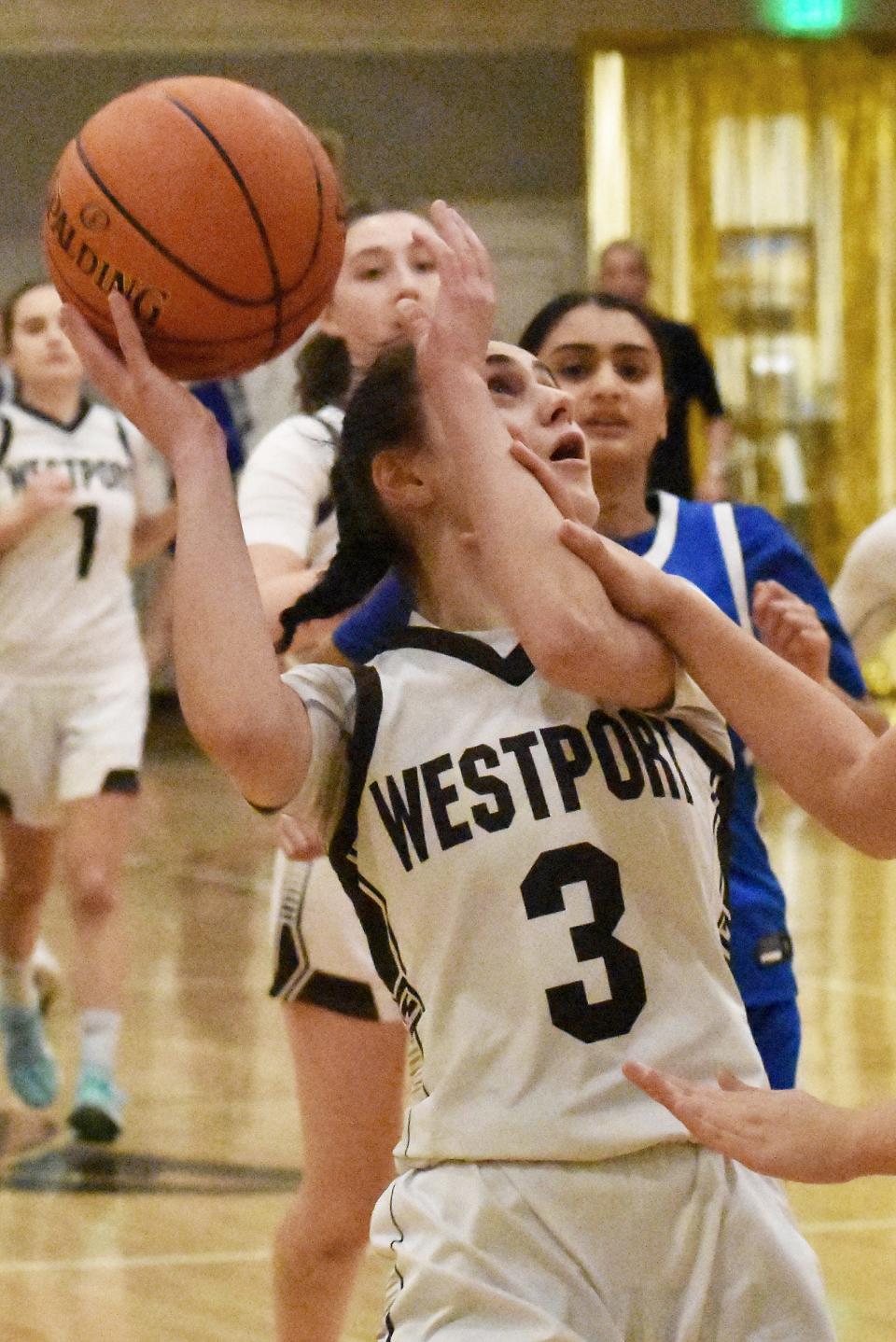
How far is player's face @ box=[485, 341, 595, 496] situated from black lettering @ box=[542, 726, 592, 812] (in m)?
0.22

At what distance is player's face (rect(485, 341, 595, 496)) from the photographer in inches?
76.1

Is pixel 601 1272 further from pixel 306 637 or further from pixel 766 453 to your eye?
pixel 766 453

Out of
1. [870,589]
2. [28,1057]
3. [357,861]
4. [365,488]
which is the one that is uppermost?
[365,488]

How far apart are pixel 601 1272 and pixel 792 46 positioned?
11.9 metres

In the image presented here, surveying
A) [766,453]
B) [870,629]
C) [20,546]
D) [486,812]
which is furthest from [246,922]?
[766,453]

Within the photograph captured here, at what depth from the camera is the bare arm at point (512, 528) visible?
1.77m

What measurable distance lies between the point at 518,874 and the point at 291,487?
1.22m

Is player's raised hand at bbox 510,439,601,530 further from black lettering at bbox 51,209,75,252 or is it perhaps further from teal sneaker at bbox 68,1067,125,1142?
teal sneaker at bbox 68,1067,125,1142

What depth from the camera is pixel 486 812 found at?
185cm

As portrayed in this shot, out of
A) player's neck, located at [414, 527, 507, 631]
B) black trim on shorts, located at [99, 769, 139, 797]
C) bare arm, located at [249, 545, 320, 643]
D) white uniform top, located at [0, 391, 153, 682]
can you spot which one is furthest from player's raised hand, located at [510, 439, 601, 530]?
white uniform top, located at [0, 391, 153, 682]

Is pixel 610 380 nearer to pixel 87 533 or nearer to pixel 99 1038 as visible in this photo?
pixel 99 1038

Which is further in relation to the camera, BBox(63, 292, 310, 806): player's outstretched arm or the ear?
the ear

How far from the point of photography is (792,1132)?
1606mm

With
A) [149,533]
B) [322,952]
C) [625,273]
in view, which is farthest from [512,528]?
[625,273]
